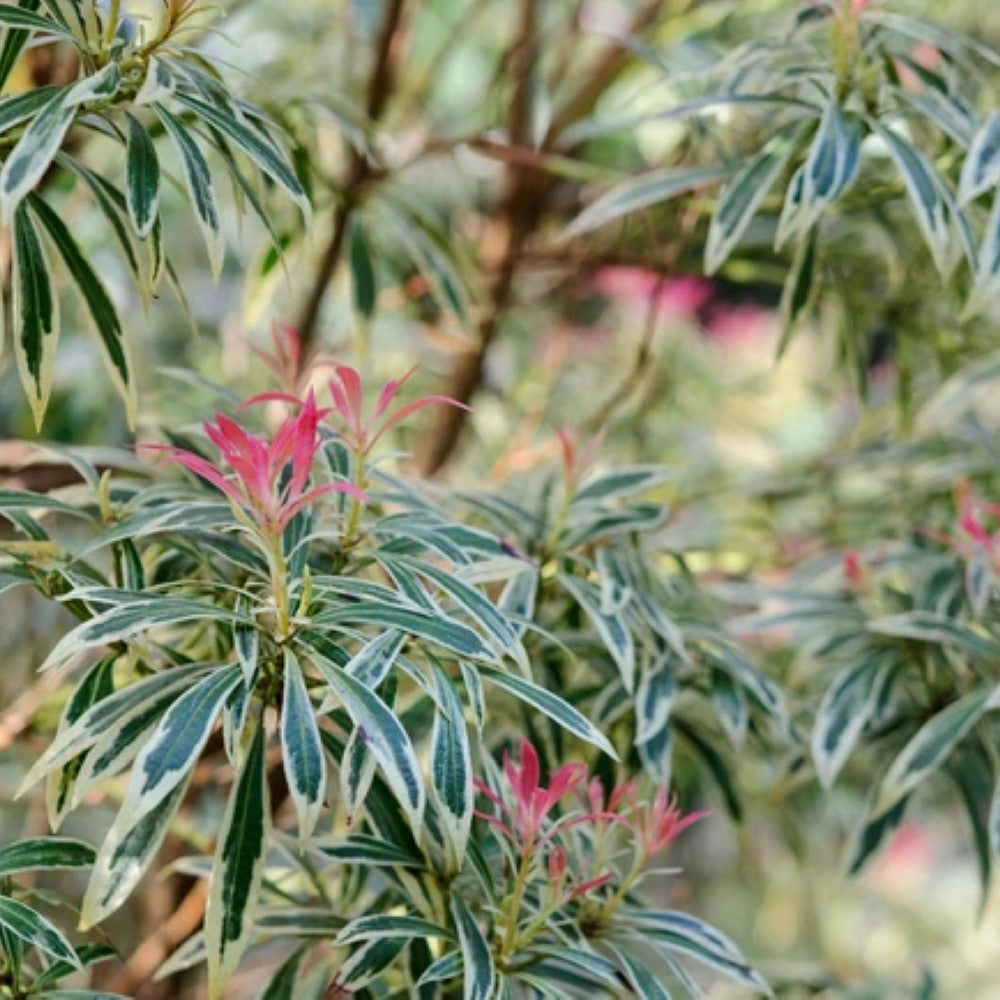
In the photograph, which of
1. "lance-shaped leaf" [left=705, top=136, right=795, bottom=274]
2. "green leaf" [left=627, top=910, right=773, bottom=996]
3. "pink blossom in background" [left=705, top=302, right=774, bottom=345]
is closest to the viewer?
"green leaf" [left=627, top=910, right=773, bottom=996]

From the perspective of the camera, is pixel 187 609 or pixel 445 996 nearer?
pixel 187 609

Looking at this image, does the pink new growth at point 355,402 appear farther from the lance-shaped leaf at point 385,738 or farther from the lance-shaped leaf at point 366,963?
the lance-shaped leaf at point 366,963

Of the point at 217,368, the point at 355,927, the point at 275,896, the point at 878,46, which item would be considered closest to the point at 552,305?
the point at 217,368

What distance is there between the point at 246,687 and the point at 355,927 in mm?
148

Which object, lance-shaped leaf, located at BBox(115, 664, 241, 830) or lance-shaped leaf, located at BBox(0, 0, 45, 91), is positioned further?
lance-shaped leaf, located at BBox(0, 0, 45, 91)

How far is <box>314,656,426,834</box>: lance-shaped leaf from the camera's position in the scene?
2.01 ft

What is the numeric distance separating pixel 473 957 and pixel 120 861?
0.17m

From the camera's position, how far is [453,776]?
65 cm

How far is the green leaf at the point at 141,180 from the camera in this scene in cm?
69

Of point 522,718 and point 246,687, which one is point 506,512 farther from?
point 246,687

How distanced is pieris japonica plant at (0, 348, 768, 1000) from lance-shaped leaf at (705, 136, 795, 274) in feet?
0.53

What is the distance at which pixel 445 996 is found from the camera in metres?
0.86

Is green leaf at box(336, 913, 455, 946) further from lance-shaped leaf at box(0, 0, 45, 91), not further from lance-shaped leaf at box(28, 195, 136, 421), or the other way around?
lance-shaped leaf at box(0, 0, 45, 91)

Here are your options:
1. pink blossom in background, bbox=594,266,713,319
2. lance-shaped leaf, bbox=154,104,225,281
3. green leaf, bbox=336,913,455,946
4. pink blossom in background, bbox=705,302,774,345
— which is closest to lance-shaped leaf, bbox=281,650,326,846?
green leaf, bbox=336,913,455,946
